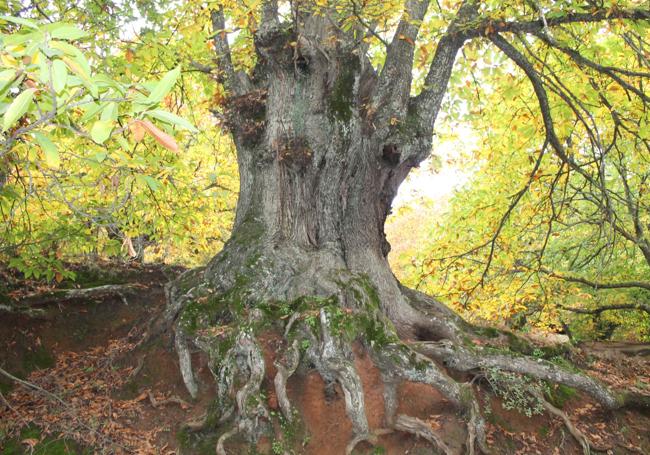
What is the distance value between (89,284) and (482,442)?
20.6ft

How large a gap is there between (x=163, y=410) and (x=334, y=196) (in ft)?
10.4

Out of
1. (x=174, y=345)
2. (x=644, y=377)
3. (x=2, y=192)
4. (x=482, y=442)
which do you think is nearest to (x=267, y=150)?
(x=174, y=345)

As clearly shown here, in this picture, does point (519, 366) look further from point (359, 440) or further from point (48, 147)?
point (48, 147)

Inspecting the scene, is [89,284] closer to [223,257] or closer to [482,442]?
[223,257]

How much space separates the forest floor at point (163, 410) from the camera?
4.35 meters

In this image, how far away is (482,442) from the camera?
4.38m

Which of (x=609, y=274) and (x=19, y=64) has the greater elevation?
(x=609, y=274)

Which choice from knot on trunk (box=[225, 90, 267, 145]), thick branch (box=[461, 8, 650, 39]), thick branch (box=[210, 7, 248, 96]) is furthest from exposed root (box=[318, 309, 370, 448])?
thick branch (box=[461, 8, 650, 39])

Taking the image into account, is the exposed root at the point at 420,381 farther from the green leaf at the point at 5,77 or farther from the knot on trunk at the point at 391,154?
the green leaf at the point at 5,77

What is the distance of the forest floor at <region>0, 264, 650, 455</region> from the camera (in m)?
4.35

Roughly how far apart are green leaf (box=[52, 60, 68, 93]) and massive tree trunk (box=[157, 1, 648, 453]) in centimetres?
357

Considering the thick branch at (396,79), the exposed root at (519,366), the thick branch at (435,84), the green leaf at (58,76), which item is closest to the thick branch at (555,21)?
the thick branch at (435,84)

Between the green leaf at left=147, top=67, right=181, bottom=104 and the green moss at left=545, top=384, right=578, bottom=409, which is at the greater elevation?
the green leaf at left=147, top=67, right=181, bottom=104

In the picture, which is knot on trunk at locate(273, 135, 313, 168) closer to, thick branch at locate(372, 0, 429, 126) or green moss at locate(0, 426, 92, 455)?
thick branch at locate(372, 0, 429, 126)
